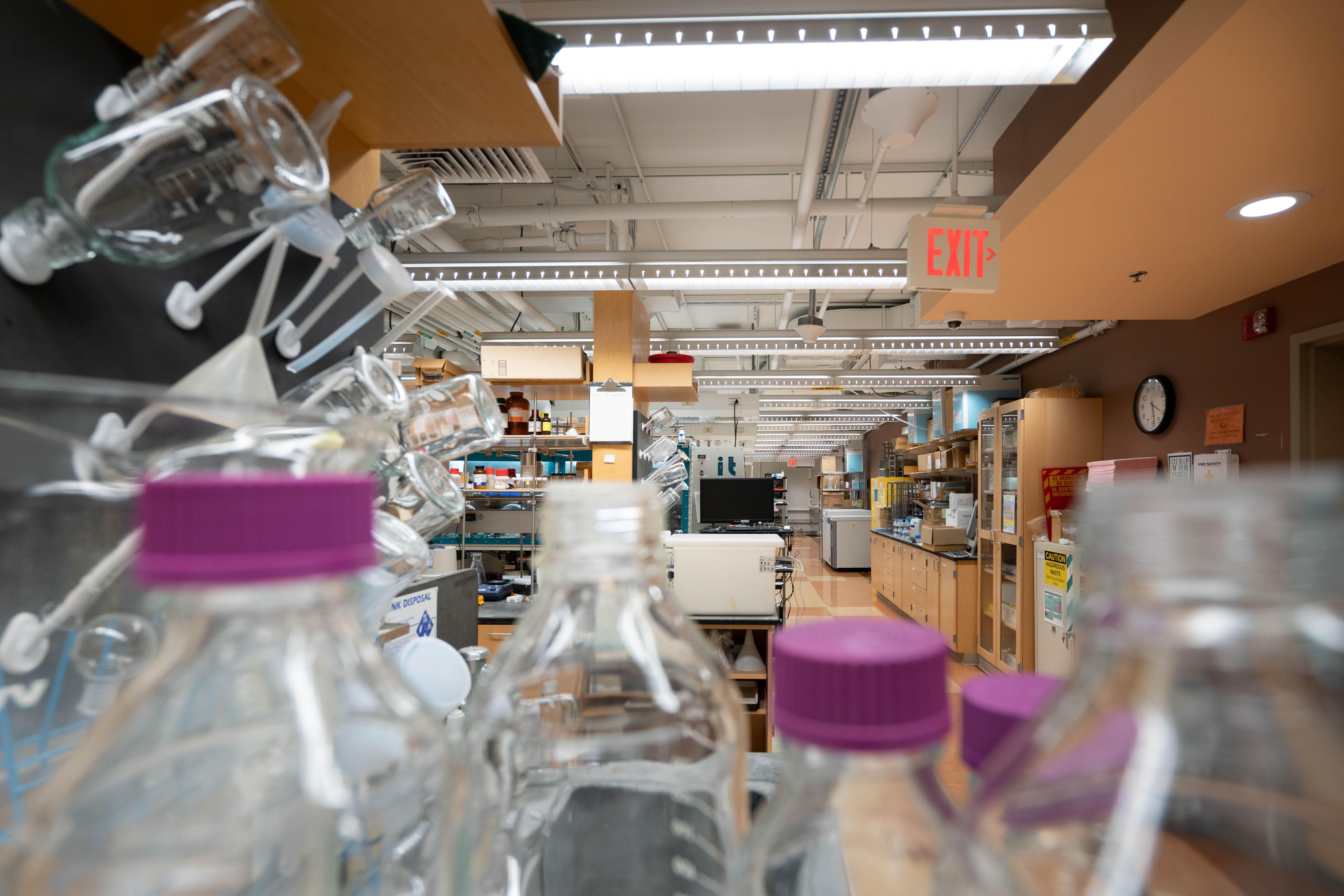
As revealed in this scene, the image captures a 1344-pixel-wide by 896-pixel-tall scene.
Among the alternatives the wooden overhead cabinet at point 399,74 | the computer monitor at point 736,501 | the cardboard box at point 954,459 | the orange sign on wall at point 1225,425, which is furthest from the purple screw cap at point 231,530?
the cardboard box at point 954,459

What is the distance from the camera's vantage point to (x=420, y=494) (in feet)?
2.44

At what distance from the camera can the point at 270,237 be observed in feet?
2.16

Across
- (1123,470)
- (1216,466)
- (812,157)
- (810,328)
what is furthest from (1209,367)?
(812,157)

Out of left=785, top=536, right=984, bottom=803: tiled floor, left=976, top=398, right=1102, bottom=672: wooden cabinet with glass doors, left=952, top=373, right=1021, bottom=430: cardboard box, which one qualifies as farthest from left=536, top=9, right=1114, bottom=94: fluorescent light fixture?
left=952, top=373, right=1021, bottom=430: cardboard box

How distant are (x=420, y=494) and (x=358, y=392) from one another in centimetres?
14

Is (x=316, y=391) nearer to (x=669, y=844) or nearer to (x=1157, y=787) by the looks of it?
(x=669, y=844)

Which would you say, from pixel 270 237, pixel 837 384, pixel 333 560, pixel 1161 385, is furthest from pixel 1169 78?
pixel 837 384

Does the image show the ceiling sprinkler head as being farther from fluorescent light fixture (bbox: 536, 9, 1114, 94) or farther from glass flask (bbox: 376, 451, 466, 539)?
glass flask (bbox: 376, 451, 466, 539)

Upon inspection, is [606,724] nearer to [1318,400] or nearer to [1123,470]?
[1318,400]

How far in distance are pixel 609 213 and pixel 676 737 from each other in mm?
4657

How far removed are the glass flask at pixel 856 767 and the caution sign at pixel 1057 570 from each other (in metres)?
5.03

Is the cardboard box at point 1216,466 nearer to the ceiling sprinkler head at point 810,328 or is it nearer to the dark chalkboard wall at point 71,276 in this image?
the ceiling sprinkler head at point 810,328

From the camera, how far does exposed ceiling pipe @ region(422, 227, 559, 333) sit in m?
5.61

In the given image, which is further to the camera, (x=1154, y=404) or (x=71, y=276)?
(x=1154, y=404)
